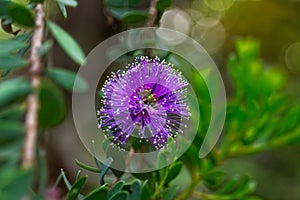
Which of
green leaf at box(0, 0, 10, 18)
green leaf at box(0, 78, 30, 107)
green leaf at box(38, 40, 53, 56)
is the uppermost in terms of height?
green leaf at box(0, 0, 10, 18)

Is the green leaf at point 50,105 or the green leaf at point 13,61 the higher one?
the green leaf at point 13,61

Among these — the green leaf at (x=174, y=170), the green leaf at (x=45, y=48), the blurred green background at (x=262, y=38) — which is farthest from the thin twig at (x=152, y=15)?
the blurred green background at (x=262, y=38)

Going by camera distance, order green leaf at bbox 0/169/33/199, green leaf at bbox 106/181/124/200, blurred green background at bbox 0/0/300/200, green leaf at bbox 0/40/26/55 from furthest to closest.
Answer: blurred green background at bbox 0/0/300/200, green leaf at bbox 106/181/124/200, green leaf at bbox 0/40/26/55, green leaf at bbox 0/169/33/199

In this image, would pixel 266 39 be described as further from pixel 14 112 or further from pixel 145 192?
pixel 14 112

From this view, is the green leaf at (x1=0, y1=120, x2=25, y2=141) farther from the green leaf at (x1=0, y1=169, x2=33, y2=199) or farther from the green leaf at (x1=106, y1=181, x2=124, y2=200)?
the green leaf at (x1=106, y1=181, x2=124, y2=200)

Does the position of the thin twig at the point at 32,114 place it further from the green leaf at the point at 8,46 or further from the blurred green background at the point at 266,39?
the blurred green background at the point at 266,39

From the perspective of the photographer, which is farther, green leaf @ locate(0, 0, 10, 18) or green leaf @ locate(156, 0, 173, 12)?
green leaf @ locate(156, 0, 173, 12)

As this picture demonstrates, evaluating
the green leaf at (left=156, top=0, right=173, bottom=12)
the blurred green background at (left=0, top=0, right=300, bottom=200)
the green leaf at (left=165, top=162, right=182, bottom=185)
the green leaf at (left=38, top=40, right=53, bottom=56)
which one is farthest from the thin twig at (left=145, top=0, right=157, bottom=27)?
the blurred green background at (left=0, top=0, right=300, bottom=200)

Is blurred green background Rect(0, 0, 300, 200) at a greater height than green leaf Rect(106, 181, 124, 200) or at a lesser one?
lesser
